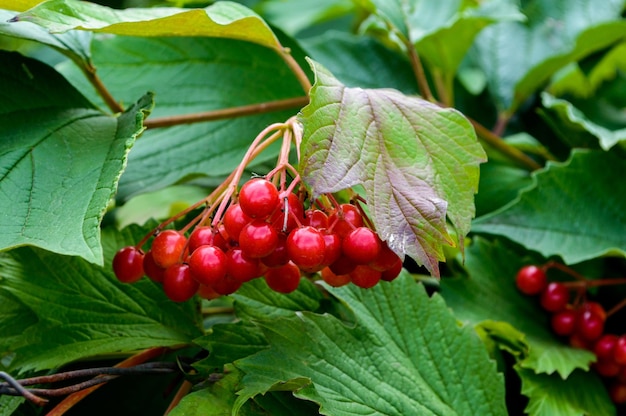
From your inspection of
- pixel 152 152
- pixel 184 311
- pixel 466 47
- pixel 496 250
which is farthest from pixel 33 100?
pixel 466 47

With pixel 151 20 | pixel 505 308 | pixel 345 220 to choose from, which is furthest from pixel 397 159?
pixel 505 308

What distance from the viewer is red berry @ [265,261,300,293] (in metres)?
0.69

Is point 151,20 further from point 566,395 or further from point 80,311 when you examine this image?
point 566,395

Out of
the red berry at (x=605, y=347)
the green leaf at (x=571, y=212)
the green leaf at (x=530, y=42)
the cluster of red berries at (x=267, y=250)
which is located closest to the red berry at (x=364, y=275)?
the cluster of red berries at (x=267, y=250)

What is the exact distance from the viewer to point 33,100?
820mm

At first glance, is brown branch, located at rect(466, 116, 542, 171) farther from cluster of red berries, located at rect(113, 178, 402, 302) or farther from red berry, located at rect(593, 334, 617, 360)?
cluster of red berries, located at rect(113, 178, 402, 302)

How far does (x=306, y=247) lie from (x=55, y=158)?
31 centimetres

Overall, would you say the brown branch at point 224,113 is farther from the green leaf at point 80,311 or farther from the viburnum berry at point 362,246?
the viburnum berry at point 362,246

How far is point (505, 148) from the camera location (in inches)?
46.4

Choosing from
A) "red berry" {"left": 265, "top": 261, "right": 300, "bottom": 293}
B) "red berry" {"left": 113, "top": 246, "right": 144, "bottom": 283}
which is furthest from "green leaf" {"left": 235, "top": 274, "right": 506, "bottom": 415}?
"red berry" {"left": 113, "top": 246, "right": 144, "bottom": 283}

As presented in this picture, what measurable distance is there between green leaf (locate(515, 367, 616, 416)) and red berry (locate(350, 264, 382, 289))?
0.29m

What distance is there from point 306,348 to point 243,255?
0.44 ft

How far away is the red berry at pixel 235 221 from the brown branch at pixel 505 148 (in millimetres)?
600

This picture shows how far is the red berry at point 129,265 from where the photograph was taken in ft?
2.35
